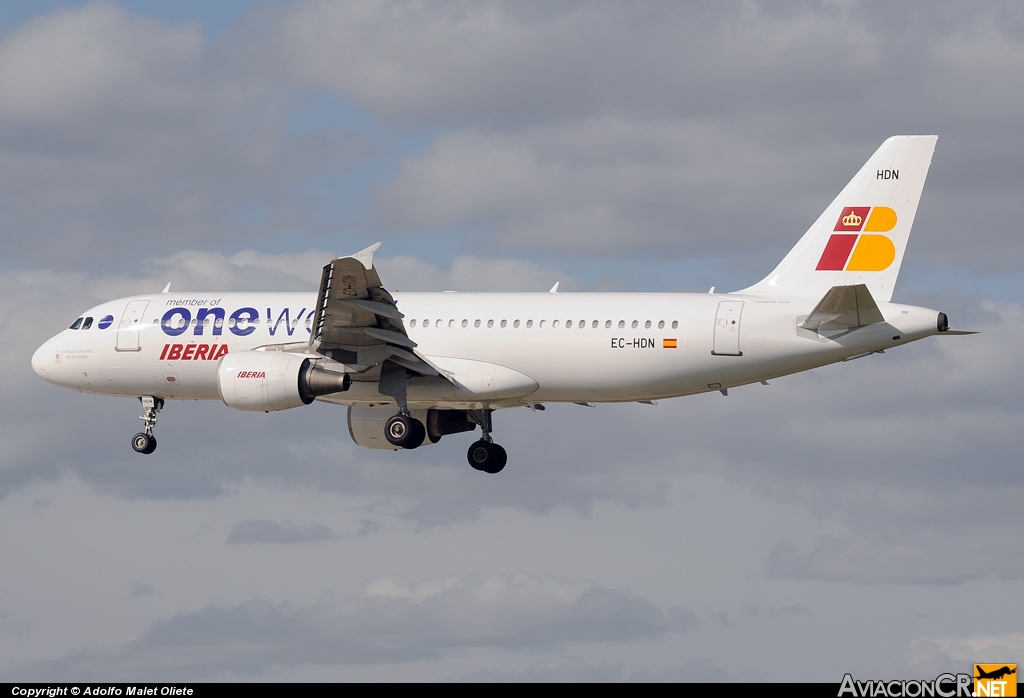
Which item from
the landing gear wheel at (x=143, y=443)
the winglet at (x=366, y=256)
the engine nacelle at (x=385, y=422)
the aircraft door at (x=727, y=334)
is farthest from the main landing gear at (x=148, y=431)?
the aircraft door at (x=727, y=334)

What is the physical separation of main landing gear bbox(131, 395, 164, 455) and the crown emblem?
21433mm

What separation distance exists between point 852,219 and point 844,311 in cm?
382

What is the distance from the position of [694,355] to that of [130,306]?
17741 millimetres

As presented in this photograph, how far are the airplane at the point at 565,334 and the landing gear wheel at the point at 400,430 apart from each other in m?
0.05

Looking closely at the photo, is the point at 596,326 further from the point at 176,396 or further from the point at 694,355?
the point at 176,396

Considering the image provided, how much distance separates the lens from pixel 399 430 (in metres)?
43.1

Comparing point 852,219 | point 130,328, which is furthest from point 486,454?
point 852,219

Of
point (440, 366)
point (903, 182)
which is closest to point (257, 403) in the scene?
point (440, 366)

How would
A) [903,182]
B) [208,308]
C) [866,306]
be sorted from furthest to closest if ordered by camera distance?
[208,308], [903,182], [866,306]

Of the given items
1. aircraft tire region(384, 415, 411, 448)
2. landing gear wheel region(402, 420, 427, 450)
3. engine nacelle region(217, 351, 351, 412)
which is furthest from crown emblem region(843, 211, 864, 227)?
engine nacelle region(217, 351, 351, 412)

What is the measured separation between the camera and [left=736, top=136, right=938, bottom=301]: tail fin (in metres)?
40.6

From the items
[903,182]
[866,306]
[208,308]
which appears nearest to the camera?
[866,306]

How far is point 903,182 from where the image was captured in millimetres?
40594

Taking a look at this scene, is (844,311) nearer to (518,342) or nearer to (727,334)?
(727,334)
